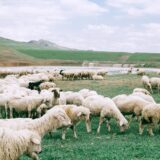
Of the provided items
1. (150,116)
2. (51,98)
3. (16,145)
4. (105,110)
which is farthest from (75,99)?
(16,145)

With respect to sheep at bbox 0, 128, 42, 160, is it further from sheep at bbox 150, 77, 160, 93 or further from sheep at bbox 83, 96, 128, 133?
sheep at bbox 150, 77, 160, 93

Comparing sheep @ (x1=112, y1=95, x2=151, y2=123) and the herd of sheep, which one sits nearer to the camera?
the herd of sheep

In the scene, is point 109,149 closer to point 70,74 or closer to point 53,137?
point 53,137

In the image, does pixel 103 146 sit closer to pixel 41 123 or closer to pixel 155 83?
pixel 41 123

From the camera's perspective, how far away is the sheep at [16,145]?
326 inches

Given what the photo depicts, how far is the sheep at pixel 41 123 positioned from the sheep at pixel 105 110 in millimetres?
3562

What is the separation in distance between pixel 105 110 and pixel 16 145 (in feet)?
23.6

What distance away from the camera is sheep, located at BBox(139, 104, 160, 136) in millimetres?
14219

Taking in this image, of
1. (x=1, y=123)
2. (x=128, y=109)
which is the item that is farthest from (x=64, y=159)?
(x=128, y=109)

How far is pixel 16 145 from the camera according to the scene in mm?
8305

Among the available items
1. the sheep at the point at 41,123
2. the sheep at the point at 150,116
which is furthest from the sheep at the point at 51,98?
the sheep at the point at 41,123

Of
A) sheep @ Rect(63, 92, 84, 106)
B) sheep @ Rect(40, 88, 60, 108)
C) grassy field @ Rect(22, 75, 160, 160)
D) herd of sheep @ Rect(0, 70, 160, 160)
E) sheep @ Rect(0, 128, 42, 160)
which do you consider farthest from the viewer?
sheep @ Rect(63, 92, 84, 106)

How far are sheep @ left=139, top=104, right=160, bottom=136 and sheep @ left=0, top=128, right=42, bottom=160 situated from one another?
22.0 feet

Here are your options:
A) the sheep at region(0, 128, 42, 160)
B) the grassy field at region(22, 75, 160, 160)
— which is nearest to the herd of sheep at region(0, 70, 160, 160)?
the sheep at region(0, 128, 42, 160)
